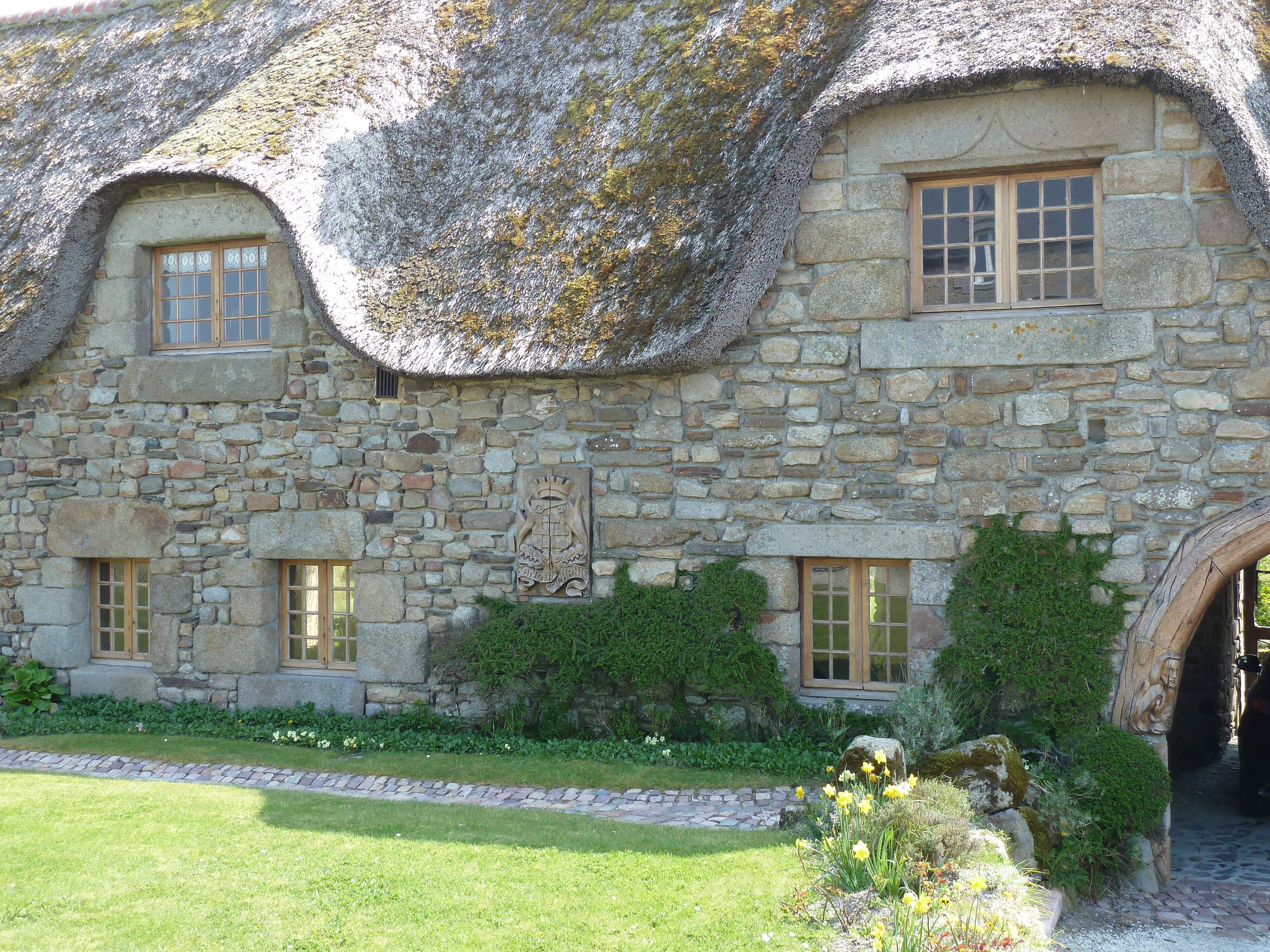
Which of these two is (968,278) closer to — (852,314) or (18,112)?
(852,314)

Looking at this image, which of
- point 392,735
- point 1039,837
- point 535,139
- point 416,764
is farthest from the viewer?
point 535,139

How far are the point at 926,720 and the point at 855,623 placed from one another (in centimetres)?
104

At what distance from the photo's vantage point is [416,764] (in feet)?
24.3

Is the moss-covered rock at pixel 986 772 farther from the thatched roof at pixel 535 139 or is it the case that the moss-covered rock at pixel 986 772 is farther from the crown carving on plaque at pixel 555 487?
the crown carving on plaque at pixel 555 487

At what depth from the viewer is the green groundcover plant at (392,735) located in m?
7.14

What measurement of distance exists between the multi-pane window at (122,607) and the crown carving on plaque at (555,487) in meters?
3.67

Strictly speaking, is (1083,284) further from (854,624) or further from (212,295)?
(212,295)

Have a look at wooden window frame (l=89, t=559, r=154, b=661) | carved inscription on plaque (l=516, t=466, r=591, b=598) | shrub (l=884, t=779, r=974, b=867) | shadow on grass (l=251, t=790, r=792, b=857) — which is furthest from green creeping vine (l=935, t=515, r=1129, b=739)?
wooden window frame (l=89, t=559, r=154, b=661)

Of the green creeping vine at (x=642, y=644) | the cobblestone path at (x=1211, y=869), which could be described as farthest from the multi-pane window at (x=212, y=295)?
the cobblestone path at (x=1211, y=869)

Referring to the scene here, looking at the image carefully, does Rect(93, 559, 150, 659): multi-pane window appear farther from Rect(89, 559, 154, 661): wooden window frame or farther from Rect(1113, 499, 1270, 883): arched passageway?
Rect(1113, 499, 1270, 883): arched passageway

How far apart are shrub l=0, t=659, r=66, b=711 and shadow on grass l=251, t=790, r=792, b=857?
345cm

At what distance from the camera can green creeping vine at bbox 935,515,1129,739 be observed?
6.67 m

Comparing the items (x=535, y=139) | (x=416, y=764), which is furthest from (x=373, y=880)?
(x=535, y=139)

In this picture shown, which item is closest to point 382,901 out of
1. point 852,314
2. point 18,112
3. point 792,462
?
point 792,462
